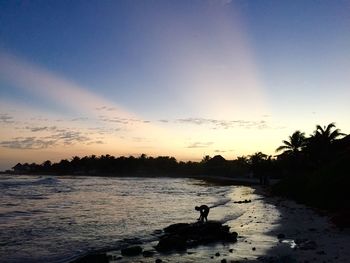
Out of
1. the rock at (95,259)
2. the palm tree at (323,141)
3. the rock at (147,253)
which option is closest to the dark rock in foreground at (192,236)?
the rock at (147,253)

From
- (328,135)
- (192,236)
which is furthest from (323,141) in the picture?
(192,236)

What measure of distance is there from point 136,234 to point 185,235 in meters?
3.85

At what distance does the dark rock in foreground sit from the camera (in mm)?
18392

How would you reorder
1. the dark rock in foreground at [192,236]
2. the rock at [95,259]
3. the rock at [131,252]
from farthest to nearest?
the dark rock in foreground at [192,236] → the rock at [131,252] → the rock at [95,259]

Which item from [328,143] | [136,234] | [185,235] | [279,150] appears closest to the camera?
[185,235]

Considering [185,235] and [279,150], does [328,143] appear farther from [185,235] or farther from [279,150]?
[185,235]

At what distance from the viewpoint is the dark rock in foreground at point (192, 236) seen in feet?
60.3

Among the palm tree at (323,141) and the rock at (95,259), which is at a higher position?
the palm tree at (323,141)

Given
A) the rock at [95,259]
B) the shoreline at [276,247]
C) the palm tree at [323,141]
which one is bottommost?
the rock at [95,259]

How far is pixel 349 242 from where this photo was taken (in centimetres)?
1694

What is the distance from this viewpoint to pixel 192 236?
66.7 feet

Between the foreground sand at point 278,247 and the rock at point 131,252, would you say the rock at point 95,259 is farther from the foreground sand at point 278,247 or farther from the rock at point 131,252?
the rock at point 131,252

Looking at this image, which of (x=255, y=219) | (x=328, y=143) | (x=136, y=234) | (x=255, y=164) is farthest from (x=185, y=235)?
(x=255, y=164)

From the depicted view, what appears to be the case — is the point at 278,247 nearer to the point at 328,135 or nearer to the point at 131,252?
the point at 131,252
